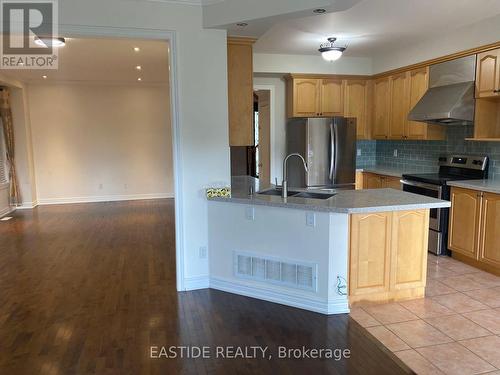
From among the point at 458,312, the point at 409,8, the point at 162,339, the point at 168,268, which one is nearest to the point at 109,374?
the point at 162,339

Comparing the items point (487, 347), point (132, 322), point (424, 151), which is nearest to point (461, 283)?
point (487, 347)

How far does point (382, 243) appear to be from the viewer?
10.6 feet

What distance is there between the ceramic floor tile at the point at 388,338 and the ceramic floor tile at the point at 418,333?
0.15 feet

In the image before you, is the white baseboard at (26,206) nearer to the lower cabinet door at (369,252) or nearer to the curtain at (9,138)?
the curtain at (9,138)

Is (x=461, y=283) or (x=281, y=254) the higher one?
(x=281, y=254)

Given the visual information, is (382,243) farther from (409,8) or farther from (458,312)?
(409,8)

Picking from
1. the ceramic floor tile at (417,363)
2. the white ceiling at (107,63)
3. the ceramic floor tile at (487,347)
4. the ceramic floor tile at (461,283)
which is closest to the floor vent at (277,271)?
the ceramic floor tile at (417,363)

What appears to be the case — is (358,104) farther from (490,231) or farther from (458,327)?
(458,327)

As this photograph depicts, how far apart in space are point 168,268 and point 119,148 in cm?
534

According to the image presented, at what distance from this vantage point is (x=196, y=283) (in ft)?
12.2

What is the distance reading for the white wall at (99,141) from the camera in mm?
8430

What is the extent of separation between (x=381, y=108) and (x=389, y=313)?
3.85 m

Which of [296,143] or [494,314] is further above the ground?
[296,143]

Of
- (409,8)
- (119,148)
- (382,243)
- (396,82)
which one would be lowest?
(382,243)
